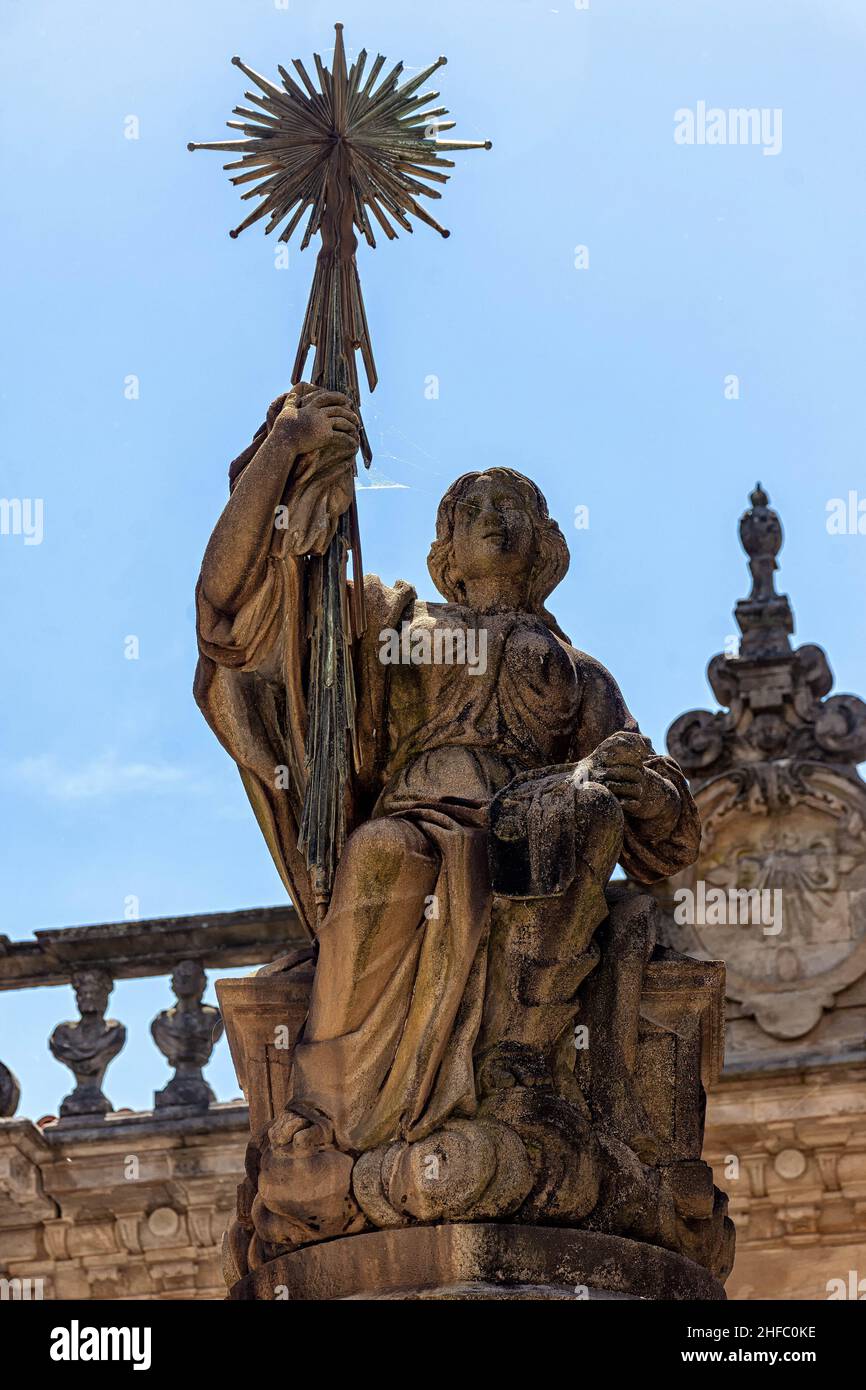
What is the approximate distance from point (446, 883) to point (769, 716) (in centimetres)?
778

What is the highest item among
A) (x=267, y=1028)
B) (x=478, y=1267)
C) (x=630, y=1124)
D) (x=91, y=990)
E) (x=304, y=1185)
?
(x=91, y=990)

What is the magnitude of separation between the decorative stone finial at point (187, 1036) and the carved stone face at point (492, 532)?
666 centimetres

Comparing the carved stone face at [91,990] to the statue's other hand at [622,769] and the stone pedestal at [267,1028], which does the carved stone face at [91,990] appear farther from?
the statue's other hand at [622,769]

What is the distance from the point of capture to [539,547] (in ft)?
23.9

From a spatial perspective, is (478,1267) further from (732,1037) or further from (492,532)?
(732,1037)

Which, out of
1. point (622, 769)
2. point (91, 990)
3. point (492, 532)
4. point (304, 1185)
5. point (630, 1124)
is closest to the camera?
point (304, 1185)

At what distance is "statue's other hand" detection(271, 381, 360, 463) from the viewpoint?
22.1 feet

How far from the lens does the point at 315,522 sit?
676 cm

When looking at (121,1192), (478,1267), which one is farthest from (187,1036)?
(478,1267)

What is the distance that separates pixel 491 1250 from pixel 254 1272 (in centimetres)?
65

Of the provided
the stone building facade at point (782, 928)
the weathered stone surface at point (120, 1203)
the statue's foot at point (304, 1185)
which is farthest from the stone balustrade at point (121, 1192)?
the statue's foot at point (304, 1185)

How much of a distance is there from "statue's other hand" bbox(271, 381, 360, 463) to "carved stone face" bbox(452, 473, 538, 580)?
1.71 feet

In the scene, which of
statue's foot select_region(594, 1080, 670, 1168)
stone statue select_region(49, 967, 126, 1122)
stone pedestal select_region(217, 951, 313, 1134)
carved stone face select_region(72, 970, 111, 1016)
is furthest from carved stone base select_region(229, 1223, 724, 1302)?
carved stone face select_region(72, 970, 111, 1016)

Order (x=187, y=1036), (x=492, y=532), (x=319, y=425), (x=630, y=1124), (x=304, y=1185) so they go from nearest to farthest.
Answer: (x=304, y=1185)
(x=630, y=1124)
(x=319, y=425)
(x=492, y=532)
(x=187, y=1036)
